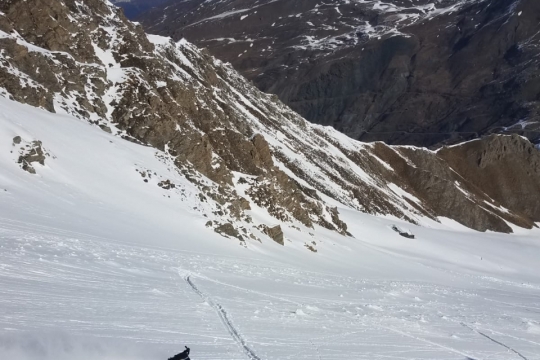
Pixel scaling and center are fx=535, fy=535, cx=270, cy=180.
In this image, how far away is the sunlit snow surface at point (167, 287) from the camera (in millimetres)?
10328

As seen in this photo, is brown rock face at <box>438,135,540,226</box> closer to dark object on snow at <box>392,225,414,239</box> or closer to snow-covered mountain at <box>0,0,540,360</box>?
snow-covered mountain at <box>0,0,540,360</box>

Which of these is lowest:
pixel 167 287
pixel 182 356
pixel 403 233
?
pixel 167 287

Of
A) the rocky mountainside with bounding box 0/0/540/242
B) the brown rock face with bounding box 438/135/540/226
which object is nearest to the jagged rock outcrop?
the rocky mountainside with bounding box 0/0/540/242

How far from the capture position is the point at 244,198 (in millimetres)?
39625

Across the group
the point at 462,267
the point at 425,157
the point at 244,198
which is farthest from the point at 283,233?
the point at 425,157

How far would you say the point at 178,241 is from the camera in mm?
25125

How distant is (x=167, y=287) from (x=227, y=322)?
3.32 m

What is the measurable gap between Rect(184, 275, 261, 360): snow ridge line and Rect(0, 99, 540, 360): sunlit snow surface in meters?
0.05

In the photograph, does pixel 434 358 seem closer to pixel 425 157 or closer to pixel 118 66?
pixel 118 66

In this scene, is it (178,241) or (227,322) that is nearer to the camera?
(227,322)

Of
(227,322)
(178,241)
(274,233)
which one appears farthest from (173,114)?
(227,322)

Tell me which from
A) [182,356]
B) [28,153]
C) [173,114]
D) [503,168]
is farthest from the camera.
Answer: [503,168]

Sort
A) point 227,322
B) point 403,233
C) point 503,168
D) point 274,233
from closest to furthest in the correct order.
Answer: point 227,322 < point 274,233 < point 403,233 < point 503,168

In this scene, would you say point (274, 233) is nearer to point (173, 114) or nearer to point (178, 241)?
point (178, 241)
